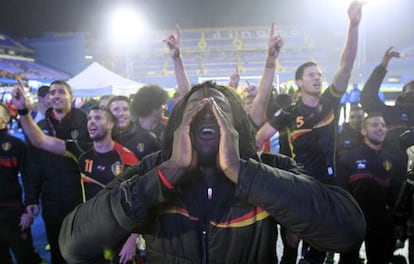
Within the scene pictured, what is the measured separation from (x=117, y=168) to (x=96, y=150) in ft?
0.83

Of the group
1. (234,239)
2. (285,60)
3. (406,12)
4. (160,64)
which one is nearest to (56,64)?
(160,64)

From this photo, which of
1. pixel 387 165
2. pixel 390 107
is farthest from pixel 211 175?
pixel 390 107

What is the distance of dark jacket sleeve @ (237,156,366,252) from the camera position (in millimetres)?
1207

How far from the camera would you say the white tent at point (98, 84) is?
46.2ft

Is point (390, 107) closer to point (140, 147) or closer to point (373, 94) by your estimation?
point (373, 94)

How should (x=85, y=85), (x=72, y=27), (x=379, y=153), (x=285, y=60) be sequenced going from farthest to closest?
(x=72, y=27) < (x=285, y=60) < (x=85, y=85) < (x=379, y=153)

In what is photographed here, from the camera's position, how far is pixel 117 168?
9.71ft

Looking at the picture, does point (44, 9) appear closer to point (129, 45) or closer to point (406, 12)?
point (129, 45)

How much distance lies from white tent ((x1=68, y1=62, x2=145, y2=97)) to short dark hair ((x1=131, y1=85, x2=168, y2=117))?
33.7 ft

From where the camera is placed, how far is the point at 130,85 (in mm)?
15539

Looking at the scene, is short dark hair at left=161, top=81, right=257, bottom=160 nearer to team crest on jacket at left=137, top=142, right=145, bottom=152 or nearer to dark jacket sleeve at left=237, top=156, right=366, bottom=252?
dark jacket sleeve at left=237, top=156, right=366, bottom=252

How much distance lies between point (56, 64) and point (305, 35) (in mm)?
24990

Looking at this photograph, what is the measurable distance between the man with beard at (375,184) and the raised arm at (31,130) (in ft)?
8.71

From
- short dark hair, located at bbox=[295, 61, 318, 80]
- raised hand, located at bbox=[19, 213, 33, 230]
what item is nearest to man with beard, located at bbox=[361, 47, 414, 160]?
short dark hair, located at bbox=[295, 61, 318, 80]
